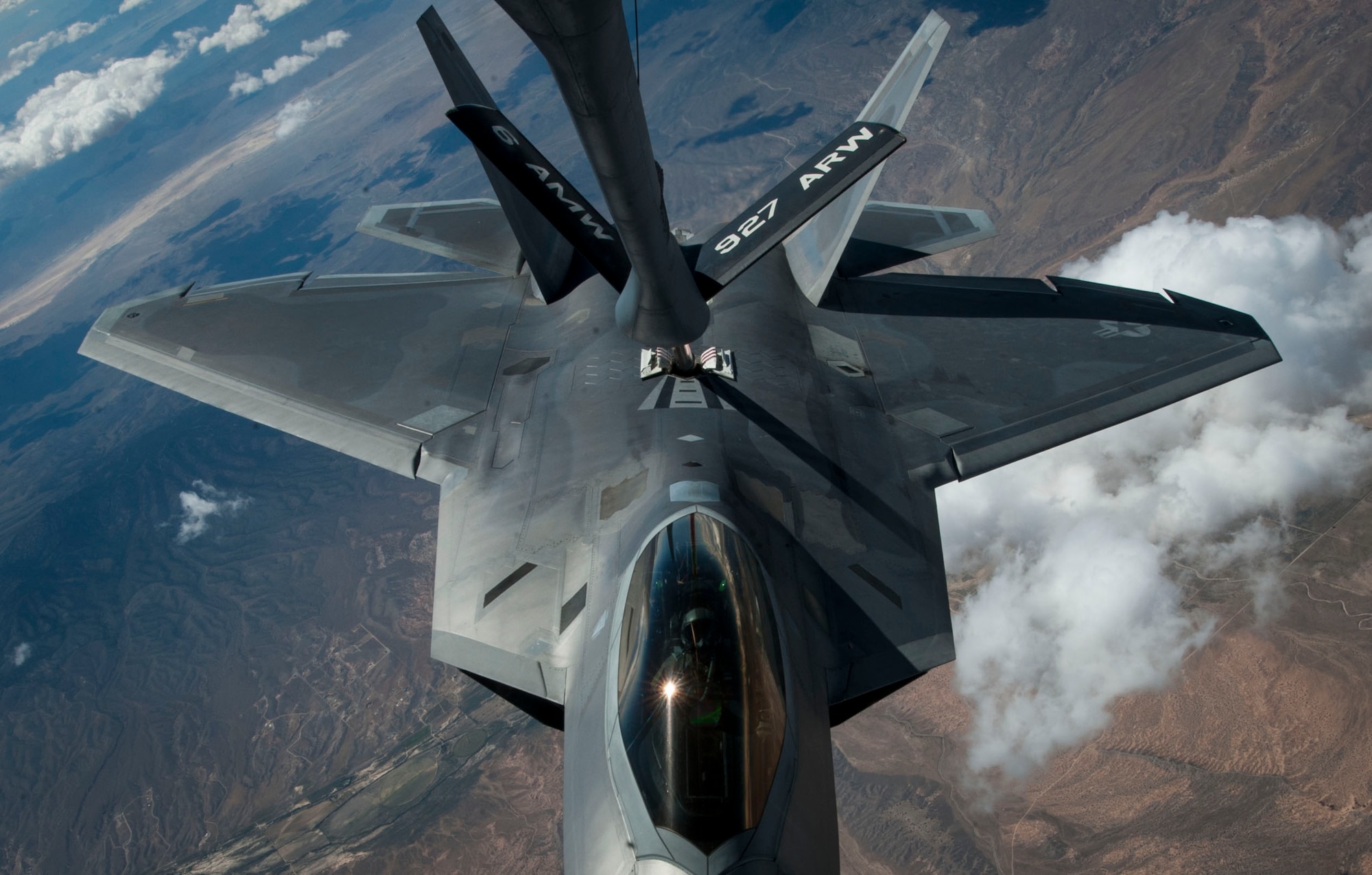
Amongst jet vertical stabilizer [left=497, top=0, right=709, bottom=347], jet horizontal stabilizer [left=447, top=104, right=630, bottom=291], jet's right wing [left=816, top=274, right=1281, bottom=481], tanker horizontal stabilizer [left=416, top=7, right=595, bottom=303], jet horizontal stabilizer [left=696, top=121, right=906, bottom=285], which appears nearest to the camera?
jet vertical stabilizer [left=497, top=0, right=709, bottom=347]

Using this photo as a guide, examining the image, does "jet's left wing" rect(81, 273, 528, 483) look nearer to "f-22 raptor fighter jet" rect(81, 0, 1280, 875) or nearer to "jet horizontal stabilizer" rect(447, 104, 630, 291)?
"f-22 raptor fighter jet" rect(81, 0, 1280, 875)

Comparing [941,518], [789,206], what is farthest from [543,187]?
[941,518]

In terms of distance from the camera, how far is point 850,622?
785cm

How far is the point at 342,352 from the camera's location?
12719 millimetres

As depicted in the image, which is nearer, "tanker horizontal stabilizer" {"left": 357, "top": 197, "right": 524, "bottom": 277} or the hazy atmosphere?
"tanker horizontal stabilizer" {"left": 357, "top": 197, "right": 524, "bottom": 277}

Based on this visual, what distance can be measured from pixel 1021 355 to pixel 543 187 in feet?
29.6

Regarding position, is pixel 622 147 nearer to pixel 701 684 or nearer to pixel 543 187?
pixel 543 187

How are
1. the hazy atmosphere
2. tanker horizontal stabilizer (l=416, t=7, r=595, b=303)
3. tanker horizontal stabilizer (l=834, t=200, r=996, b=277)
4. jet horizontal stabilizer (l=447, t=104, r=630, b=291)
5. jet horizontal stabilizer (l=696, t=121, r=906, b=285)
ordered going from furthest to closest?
the hazy atmosphere < tanker horizontal stabilizer (l=834, t=200, r=996, b=277) < tanker horizontal stabilizer (l=416, t=7, r=595, b=303) < jet horizontal stabilizer (l=696, t=121, r=906, b=285) < jet horizontal stabilizer (l=447, t=104, r=630, b=291)

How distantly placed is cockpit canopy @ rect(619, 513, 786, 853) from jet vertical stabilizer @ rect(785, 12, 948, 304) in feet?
24.7

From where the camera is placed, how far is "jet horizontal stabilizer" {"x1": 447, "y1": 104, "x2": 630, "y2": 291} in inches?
252

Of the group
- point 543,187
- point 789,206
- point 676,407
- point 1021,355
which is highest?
point 543,187

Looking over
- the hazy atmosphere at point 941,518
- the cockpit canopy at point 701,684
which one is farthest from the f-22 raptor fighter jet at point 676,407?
the hazy atmosphere at point 941,518

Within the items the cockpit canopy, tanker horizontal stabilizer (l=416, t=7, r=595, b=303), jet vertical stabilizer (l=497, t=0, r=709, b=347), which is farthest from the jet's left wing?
the cockpit canopy

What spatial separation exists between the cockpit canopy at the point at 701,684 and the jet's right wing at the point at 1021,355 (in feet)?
16.1
